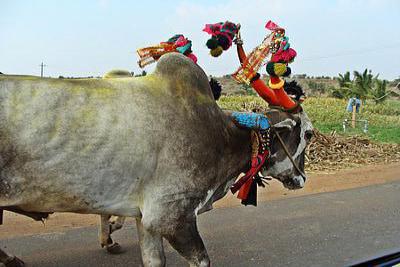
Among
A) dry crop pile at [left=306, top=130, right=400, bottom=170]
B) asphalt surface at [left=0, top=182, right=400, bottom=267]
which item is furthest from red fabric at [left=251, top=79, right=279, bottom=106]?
dry crop pile at [left=306, top=130, right=400, bottom=170]

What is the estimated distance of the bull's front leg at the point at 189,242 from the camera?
3281mm

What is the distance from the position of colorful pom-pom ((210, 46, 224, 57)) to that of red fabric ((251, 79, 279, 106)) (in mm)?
383

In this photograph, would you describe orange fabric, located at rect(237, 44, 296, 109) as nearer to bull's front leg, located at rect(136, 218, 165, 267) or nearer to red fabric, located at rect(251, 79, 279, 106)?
red fabric, located at rect(251, 79, 279, 106)

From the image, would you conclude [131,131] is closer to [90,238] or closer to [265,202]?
[90,238]

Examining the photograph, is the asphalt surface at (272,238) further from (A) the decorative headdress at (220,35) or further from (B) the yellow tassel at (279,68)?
(A) the decorative headdress at (220,35)

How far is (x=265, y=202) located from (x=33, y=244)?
11.0 feet

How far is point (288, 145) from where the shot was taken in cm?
427

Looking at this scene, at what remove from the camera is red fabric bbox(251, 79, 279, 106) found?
4.13 metres

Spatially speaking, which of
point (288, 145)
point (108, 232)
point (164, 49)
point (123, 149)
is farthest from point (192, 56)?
point (108, 232)

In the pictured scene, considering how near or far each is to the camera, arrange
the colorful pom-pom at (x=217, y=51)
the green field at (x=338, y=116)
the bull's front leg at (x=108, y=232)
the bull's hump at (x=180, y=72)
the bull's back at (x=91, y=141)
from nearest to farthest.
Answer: the bull's back at (x=91, y=141)
the bull's hump at (x=180, y=72)
the colorful pom-pom at (x=217, y=51)
the bull's front leg at (x=108, y=232)
the green field at (x=338, y=116)

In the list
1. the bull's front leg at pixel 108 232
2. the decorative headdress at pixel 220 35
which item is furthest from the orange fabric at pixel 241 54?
the bull's front leg at pixel 108 232

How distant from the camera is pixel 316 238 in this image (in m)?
5.58

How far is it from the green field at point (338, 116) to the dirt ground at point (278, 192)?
3.74 meters

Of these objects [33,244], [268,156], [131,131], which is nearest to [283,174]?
[268,156]
